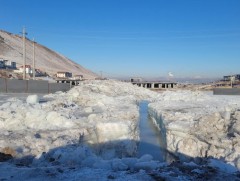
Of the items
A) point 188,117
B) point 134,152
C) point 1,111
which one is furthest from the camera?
point 188,117

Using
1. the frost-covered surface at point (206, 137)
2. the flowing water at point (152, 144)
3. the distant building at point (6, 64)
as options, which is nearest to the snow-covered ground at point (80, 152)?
the frost-covered surface at point (206, 137)

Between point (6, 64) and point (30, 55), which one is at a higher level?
point (30, 55)

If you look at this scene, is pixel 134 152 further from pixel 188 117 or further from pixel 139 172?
pixel 139 172

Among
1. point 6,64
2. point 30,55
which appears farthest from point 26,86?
point 30,55

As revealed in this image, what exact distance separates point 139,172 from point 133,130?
7026mm

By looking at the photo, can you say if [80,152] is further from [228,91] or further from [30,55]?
[30,55]

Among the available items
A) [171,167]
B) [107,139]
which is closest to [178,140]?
[107,139]

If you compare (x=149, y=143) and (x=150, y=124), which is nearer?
(x=149, y=143)

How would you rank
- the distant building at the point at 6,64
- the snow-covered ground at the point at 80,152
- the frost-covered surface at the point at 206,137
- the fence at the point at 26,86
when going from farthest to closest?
the distant building at the point at 6,64 → the fence at the point at 26,86 → the frost-covered surface at the point at 206,137 → the snow-covered ground at the point at 80,152

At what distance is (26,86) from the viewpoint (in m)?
34.3

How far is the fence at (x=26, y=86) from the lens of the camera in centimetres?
3325

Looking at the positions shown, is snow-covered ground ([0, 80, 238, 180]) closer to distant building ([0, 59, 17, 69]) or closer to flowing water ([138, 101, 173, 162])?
flowing water ([138, 101, 173, 162])

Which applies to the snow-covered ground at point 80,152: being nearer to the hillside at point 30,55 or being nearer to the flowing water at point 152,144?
the flowing water at point 152,144

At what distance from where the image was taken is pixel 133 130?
13.1 m
